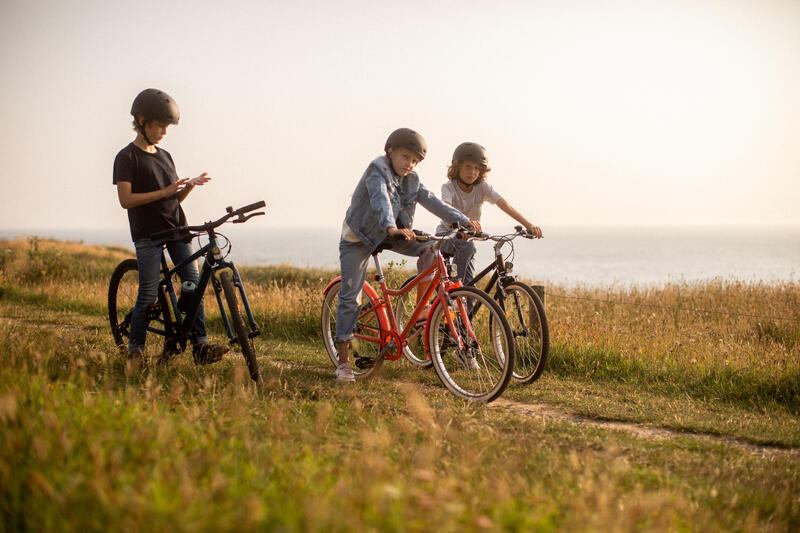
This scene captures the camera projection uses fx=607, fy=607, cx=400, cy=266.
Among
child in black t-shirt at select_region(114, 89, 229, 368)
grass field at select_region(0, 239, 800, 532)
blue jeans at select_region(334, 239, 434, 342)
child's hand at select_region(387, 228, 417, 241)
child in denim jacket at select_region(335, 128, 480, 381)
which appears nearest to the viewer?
grass field at select_region(0, 239, 800, 532)

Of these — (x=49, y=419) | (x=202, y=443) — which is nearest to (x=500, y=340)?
(x=202, y=443)

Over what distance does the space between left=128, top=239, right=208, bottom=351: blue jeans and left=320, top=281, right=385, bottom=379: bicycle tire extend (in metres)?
1.31

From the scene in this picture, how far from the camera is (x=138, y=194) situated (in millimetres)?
5363

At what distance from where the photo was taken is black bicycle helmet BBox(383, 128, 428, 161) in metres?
5.23

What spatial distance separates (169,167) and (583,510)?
4.87m

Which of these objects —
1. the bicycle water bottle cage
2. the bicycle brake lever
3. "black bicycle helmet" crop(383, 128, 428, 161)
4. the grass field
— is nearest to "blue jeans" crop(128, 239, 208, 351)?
the grass field

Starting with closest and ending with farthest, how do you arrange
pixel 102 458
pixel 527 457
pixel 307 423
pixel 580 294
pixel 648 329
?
pixel 102 458, pixel 527 457, pixel 307 423, pixel 648 329, pixel 580 294

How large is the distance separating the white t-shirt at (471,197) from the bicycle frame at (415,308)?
3.95 feet

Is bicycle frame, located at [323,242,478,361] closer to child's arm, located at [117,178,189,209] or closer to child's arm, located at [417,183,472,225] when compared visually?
child's arm, located at [417,183,472,225]

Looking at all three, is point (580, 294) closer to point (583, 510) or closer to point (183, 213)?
point (183, 213)

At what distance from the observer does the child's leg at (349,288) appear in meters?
5.60

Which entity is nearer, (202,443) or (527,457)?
(202,443)

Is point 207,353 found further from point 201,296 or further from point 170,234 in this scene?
point 170,234

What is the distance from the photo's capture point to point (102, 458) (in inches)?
98.2
